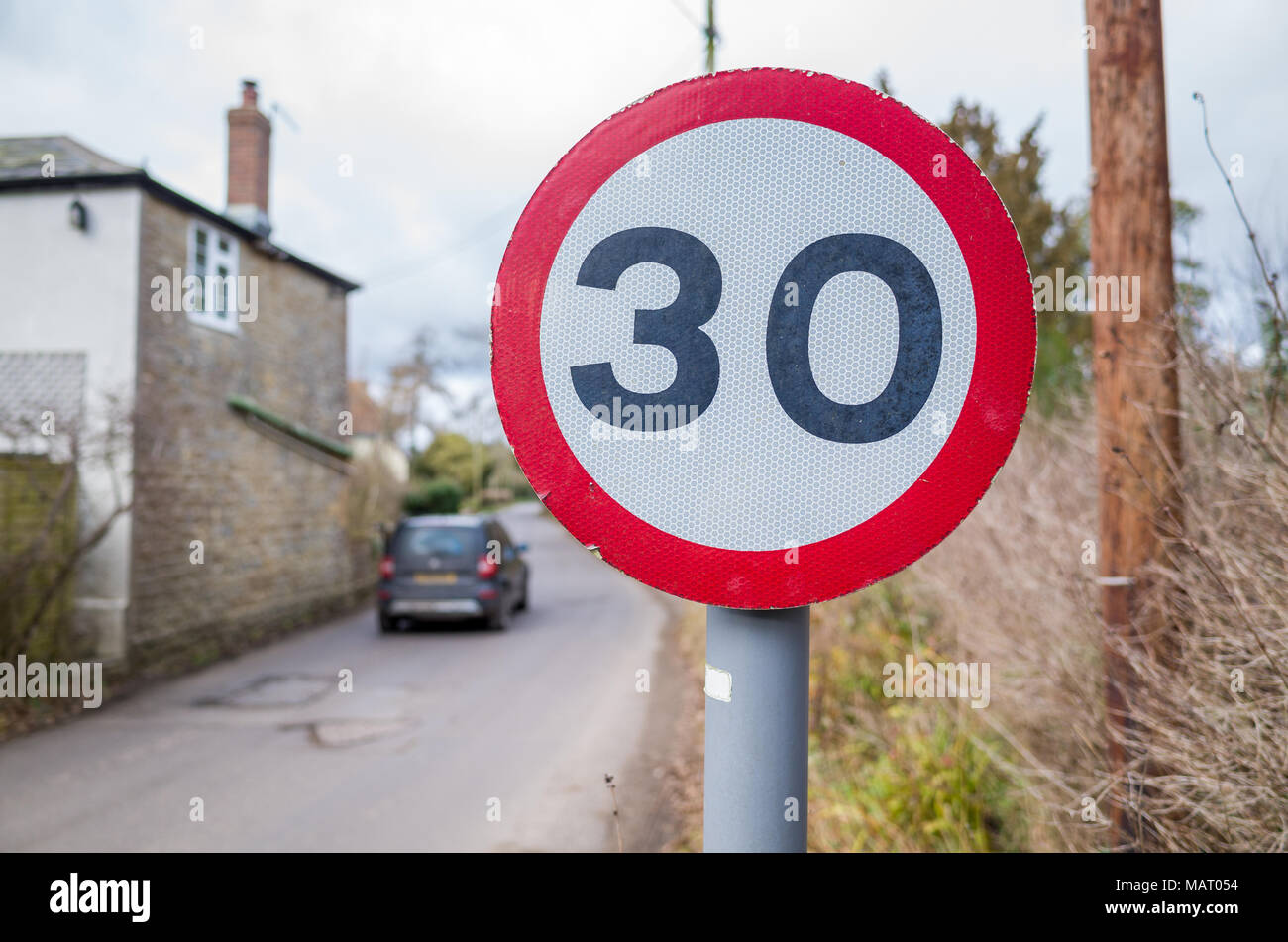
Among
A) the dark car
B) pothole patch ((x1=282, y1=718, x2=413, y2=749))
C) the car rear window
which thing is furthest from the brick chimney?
pothole patch ((x1=282, y1=718, x2=413, y2=749))

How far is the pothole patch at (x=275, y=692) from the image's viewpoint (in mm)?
7691

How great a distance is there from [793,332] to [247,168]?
13.5 meters

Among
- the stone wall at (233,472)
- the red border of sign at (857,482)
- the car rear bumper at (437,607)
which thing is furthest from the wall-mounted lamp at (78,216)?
the red border of sign at (857,482)

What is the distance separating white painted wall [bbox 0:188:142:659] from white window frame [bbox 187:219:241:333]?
95 cm

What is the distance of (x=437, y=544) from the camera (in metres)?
11.5

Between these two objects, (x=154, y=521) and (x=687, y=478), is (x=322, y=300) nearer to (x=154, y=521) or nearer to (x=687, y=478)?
(x=154, y=521)

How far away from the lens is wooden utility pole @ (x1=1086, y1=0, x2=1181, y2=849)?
8.55 ft

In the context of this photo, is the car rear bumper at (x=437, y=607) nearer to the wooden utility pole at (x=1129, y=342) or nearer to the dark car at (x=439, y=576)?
the dark car at (x=439, y=576)

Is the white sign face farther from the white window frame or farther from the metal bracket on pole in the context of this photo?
the white window frame

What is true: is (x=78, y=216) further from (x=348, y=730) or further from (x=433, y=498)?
(x=433, y=498)

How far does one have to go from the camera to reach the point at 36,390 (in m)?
8.30

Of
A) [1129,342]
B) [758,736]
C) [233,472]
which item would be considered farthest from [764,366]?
[233,472]

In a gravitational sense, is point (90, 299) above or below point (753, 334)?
above
